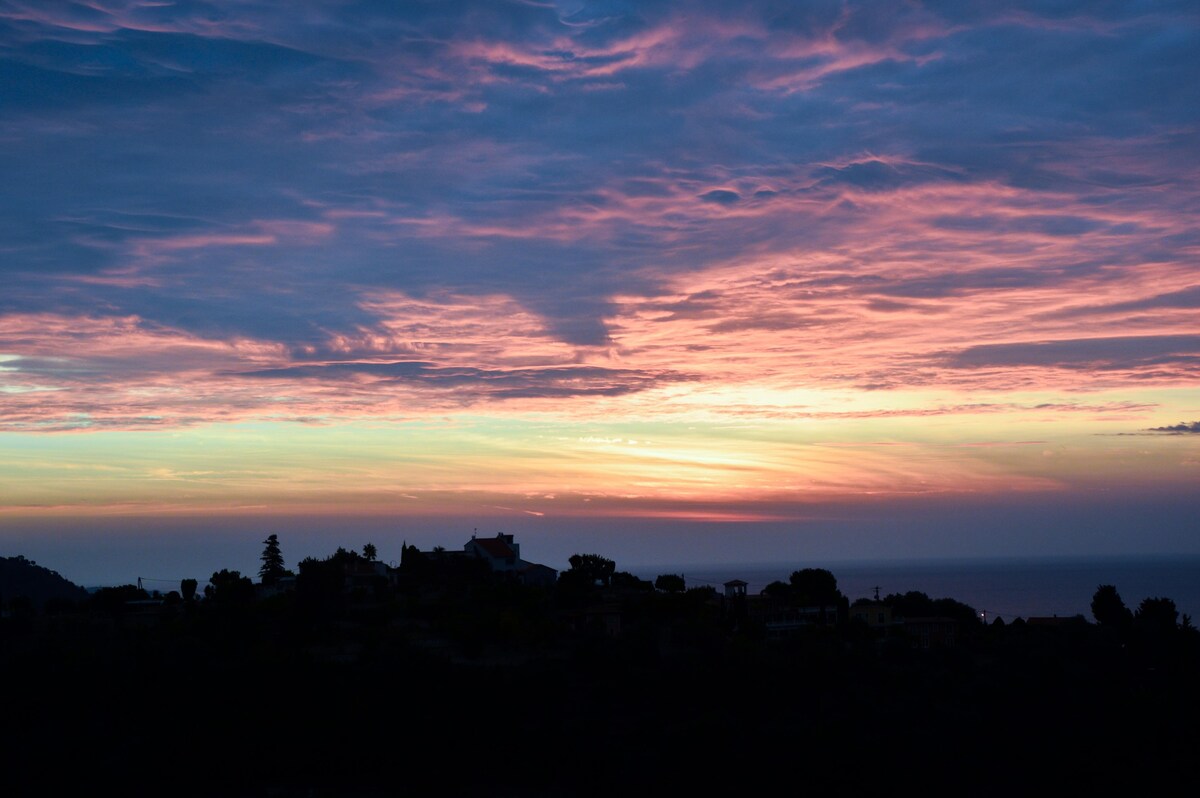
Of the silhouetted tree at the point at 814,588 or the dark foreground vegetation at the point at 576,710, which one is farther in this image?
the silhouetted tree at the point at 814,588

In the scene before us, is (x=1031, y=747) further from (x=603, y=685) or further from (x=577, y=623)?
(x=577, y=623)

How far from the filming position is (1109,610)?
138 ft

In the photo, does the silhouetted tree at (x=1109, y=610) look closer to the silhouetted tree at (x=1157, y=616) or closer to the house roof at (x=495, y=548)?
the silhouetted tree at (x=1157, y=616)

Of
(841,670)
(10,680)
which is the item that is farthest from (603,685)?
(10,680)

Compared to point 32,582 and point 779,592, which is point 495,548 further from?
→ point 32,582

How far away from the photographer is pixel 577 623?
1495 inches

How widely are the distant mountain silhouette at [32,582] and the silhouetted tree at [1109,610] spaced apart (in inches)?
2173

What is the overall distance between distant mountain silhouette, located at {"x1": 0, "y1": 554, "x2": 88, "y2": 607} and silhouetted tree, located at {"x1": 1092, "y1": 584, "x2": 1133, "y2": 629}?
181 feet

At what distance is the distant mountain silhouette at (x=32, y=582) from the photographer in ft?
214

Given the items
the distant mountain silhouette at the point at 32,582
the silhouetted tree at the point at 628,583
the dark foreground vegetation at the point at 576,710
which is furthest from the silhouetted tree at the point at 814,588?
the distant mountain silhouette at the point at 32,582

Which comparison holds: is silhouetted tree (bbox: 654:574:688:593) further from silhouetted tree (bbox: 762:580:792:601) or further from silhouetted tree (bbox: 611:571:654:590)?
silhouetted tree (bbox: 762:580:792:601)

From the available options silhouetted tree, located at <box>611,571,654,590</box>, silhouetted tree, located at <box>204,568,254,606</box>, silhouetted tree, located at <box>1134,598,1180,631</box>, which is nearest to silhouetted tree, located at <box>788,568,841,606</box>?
silhouetted tree, located at <box>611,571,654,590</box>

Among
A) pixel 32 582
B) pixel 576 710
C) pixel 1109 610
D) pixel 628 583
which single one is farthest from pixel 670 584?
pixel 32 582

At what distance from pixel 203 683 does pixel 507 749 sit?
823 centimetres
